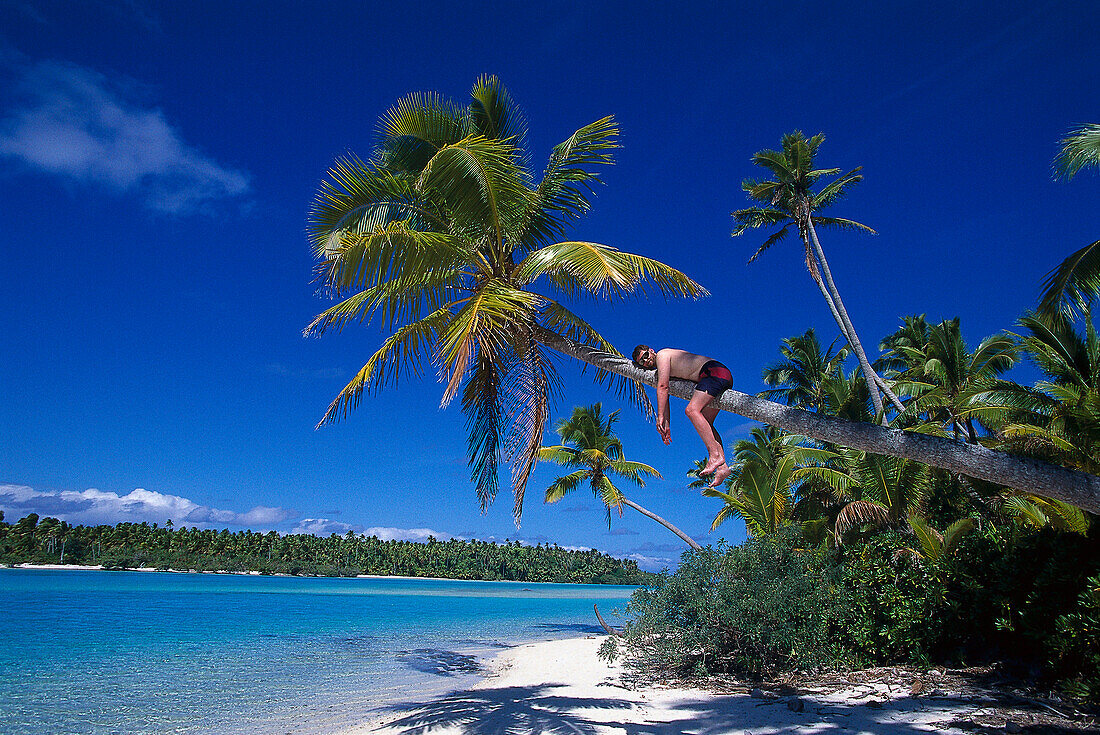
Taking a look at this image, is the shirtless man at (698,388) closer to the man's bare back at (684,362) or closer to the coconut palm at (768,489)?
the man's bare back at (684,362)

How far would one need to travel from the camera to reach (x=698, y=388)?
15.6 feet

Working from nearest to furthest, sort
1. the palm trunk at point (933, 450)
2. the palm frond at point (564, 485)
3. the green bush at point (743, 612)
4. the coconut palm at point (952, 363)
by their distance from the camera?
the palm trunk at point (933, 450) < the green bush at point (743, 612) < the coconut palm at point (952, 363) < the palm frond at point (564, 485)

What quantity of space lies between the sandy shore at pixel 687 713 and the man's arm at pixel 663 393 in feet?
11.1

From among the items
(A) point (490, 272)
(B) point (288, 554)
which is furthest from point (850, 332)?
(B) point (288, 554)

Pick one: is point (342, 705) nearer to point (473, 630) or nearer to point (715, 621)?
point (715, 621)

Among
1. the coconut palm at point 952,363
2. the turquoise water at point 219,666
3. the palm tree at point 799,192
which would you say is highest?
the palm tree at point 799,192

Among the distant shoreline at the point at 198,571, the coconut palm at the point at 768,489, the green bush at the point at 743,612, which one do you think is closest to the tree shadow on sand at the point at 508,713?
the green bush at the point at 743,612

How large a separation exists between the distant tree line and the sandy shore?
6025 centimetres

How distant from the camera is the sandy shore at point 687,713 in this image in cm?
602

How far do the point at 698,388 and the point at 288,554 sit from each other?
94.4 m

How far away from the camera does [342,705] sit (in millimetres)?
9469

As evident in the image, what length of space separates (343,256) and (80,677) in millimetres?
11404

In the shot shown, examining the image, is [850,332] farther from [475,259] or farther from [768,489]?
[475,259]

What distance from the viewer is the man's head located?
517cm
